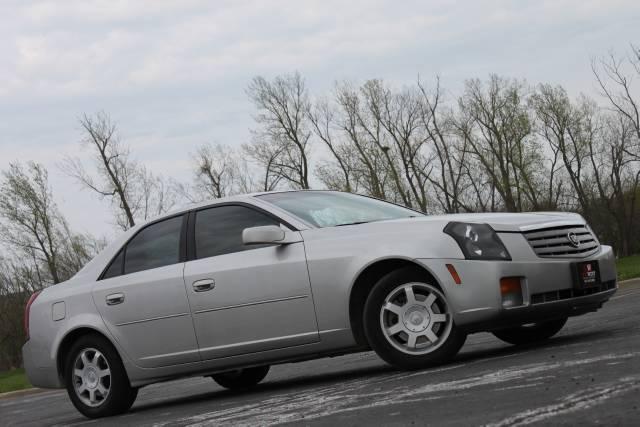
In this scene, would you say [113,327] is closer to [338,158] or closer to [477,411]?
[477,411]

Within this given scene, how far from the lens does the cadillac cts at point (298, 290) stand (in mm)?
6680

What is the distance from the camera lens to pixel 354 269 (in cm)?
689

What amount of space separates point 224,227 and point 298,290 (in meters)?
0.99

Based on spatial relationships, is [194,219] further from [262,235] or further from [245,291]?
[262,235]

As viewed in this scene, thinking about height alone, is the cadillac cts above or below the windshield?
below

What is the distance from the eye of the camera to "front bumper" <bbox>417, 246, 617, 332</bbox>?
6.55m

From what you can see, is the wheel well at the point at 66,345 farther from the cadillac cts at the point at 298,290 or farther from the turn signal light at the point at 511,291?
the turn signal light at the point at 511,291

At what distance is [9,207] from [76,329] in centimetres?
4732

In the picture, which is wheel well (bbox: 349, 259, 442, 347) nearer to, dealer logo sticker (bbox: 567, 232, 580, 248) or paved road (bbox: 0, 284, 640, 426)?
paved road (bbox: 0, 284, 640, 426)

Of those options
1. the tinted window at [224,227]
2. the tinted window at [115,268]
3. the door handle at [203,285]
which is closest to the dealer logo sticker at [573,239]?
the tinted window at [224,227]

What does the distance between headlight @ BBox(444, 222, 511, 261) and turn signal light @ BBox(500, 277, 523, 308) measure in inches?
6.1

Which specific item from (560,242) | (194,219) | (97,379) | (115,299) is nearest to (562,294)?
(560,242)

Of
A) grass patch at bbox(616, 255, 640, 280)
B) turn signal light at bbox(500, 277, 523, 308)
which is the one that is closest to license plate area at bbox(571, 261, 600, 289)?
turn signal light at bbox(500, 277, 523, 308)

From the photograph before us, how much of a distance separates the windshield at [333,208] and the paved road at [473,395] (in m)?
1.23
